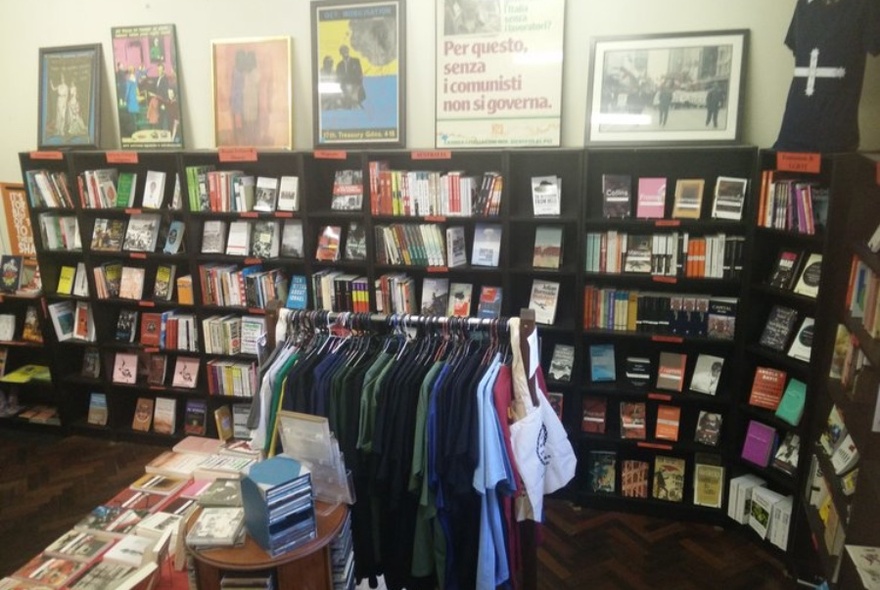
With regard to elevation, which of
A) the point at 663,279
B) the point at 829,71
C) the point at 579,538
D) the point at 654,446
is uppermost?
the point at 829,71

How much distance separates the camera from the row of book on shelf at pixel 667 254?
308 cm

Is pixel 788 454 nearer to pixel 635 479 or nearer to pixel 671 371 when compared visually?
pixel 671 371

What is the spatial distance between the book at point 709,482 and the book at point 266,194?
2.86 meters

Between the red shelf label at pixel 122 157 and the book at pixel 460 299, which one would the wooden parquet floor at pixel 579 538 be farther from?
the red shelf label at pixel 122 157

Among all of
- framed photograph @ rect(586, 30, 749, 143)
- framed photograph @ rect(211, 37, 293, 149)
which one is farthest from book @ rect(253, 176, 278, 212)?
framed photograph @ rect(586, 30, 749, 143)

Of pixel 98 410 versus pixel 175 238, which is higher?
pixel 175 238

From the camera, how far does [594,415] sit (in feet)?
11.4

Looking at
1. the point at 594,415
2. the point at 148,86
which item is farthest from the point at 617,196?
the point at 148,86

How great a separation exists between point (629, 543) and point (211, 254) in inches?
116

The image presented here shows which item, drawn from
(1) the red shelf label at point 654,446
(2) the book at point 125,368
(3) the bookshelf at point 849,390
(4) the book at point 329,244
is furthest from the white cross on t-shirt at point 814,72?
(2) the book at point 125,368

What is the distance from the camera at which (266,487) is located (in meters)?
1.73

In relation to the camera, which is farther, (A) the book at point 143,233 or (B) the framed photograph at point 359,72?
(A) the book at point 143,233

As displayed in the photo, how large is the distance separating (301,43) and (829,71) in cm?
280

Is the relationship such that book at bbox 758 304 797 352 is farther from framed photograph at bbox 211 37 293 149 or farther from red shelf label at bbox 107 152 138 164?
red shelf label at bbox 107 152 138 164
